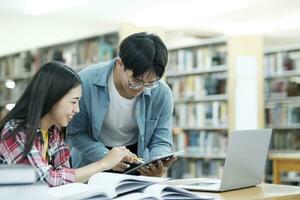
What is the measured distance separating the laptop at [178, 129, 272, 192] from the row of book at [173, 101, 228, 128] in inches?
Result: 173

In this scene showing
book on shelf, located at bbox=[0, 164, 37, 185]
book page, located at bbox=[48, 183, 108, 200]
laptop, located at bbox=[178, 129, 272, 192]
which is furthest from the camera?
laptop, located at bbox=[178, 129, 272, 192]

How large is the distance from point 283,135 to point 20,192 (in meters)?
6.10

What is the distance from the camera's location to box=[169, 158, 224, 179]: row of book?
6191 mm

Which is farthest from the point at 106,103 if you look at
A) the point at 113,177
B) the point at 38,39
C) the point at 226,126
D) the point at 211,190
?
the point at 38,39

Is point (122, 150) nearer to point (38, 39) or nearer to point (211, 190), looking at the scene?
point (211, 190)

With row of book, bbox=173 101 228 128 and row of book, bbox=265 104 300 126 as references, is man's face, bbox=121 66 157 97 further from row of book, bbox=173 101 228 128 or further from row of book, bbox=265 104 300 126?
row of book, bbox=265 104 300 126

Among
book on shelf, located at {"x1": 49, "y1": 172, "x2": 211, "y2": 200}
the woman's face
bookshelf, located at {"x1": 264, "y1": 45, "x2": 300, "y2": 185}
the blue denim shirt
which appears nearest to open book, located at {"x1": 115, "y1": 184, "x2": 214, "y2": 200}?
book on shelf, located at {"x1": 49, "y1": 172, "x2": 211, "y2": 200}

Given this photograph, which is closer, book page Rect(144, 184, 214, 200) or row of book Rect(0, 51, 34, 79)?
book page Rect(144, 184, 214, 200)

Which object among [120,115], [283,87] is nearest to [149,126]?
[120,115]

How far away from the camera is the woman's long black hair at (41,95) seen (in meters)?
1.58

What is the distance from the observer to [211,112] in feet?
20.3

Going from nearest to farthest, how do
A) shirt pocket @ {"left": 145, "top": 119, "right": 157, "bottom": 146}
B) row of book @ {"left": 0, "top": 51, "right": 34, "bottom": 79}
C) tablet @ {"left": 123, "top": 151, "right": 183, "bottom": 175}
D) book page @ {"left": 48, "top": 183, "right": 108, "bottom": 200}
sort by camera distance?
book page @ {"left": 48, "top": 183, "right": 108, "bottom": 200} → tablet @ {"left": 123, "top": 151, "right": 183, "bottom": 175} → shirt pocket @ {"left": 145, "top": 119, "right": 157, "bottom": 146} → row of book @ {"left": 0, "top": 51, "right": 34, "bottom": 79}

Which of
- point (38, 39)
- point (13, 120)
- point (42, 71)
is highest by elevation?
point (38, 39)

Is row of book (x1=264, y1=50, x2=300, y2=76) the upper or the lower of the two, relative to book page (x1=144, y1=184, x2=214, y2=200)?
upper
